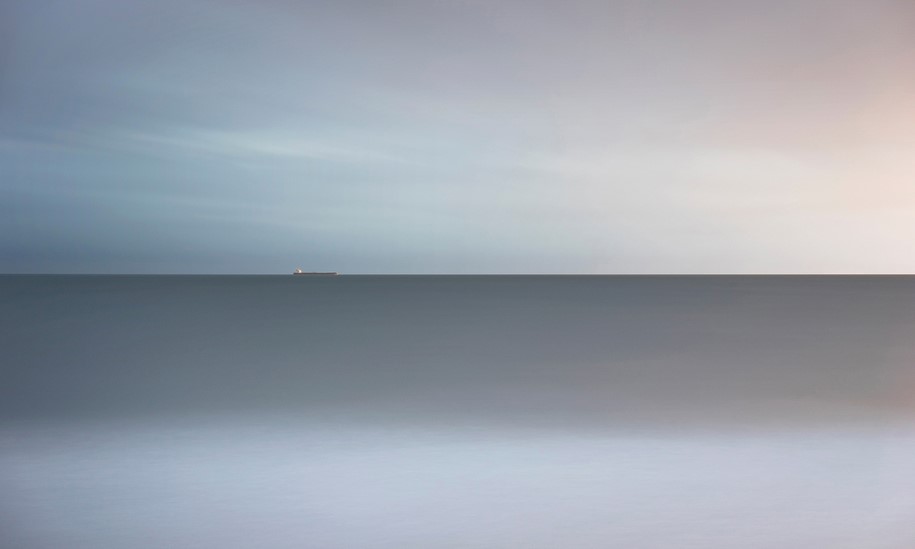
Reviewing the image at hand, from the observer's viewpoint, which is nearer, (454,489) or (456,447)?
(454,489)

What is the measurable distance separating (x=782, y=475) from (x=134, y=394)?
6914mm

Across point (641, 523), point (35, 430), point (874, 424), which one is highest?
point (874, 424)

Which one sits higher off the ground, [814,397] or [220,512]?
[814,397]

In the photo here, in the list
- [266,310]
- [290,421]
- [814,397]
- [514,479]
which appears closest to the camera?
[514,479]

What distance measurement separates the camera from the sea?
3668mm

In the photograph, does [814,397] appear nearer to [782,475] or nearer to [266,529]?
[782,475]

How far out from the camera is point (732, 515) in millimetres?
3836

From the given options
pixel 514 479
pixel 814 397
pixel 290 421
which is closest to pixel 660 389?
pixel 814 397

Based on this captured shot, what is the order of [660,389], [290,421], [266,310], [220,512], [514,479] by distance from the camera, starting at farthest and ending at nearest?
[266,310]
[660,389]
[290,421]
[514,479]
[220,512]

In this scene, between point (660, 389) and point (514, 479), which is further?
point (660, 389)

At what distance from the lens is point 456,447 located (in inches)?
228

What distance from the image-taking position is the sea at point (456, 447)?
3668 mm

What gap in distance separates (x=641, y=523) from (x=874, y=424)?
12.9 ft

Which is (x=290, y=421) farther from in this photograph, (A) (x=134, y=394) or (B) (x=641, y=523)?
(B) (x=641, y=523)
